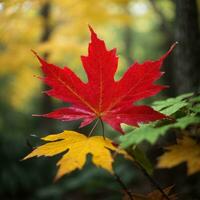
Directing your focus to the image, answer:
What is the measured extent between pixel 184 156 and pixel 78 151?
0.29m

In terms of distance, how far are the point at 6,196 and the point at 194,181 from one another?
3.12 meters

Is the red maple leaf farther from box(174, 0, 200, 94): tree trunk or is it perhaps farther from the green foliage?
box(174, 0, 200, 94): tree trunk

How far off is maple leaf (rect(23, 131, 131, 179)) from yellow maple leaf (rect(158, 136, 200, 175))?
0.12 metres

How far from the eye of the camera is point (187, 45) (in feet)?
6.49

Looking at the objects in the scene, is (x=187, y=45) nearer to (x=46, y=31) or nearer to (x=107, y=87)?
(x=107, y=87)

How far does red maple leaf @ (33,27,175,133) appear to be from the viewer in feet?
3.20

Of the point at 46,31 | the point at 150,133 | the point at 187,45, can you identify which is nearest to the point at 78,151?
the point at 150,133

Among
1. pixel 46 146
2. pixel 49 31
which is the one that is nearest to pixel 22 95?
pixel 49 31

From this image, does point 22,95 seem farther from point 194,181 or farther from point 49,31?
point 194,181

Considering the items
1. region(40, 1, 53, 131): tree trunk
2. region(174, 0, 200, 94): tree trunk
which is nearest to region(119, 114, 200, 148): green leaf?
region(174, 0, 200, 94): tree trunk

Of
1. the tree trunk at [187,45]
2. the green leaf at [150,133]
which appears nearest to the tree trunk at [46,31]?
the tree trunk at [187,45]

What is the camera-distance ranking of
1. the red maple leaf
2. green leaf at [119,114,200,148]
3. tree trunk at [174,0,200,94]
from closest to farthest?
green leaf at [119,114,200,148] → the red maple leaf → tree trunk at [174,0,200,94]

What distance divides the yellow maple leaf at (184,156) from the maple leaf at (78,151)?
0.40 ft

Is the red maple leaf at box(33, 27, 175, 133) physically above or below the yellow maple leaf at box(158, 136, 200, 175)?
above
